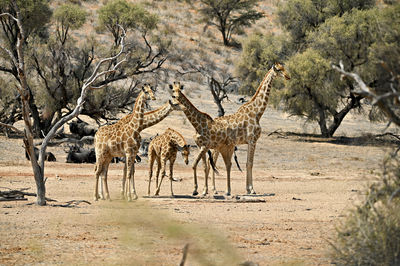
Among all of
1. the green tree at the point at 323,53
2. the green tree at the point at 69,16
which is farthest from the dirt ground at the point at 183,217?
the green tree at the point at 69,16

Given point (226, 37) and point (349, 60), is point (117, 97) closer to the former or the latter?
point (349, 60)

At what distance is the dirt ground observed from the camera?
732cm

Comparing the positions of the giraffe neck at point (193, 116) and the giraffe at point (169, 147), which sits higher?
the giraffe neck at point (193, 116)

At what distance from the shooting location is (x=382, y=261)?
19.0 feet

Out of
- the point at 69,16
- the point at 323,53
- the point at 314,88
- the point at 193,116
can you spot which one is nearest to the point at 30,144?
the point at 193,116

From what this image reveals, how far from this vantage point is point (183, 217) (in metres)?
11.3

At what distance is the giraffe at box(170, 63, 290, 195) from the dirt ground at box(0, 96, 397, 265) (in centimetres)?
85

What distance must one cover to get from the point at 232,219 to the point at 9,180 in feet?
27.9

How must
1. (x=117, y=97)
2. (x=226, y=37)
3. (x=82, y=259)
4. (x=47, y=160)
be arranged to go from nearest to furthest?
(x=82, y=259) < (x=47, y=160) < (x=117, y=97) < (x=226, y=37)

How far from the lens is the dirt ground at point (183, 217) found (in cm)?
732

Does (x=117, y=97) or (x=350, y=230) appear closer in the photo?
(x=350, y=230)

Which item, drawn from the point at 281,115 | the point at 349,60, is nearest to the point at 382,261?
the point at 349,60

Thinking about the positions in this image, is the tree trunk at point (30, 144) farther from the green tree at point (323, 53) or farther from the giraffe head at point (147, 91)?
the green tree at point (323, 53)

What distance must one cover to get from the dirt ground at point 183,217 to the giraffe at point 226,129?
2.78 feet
